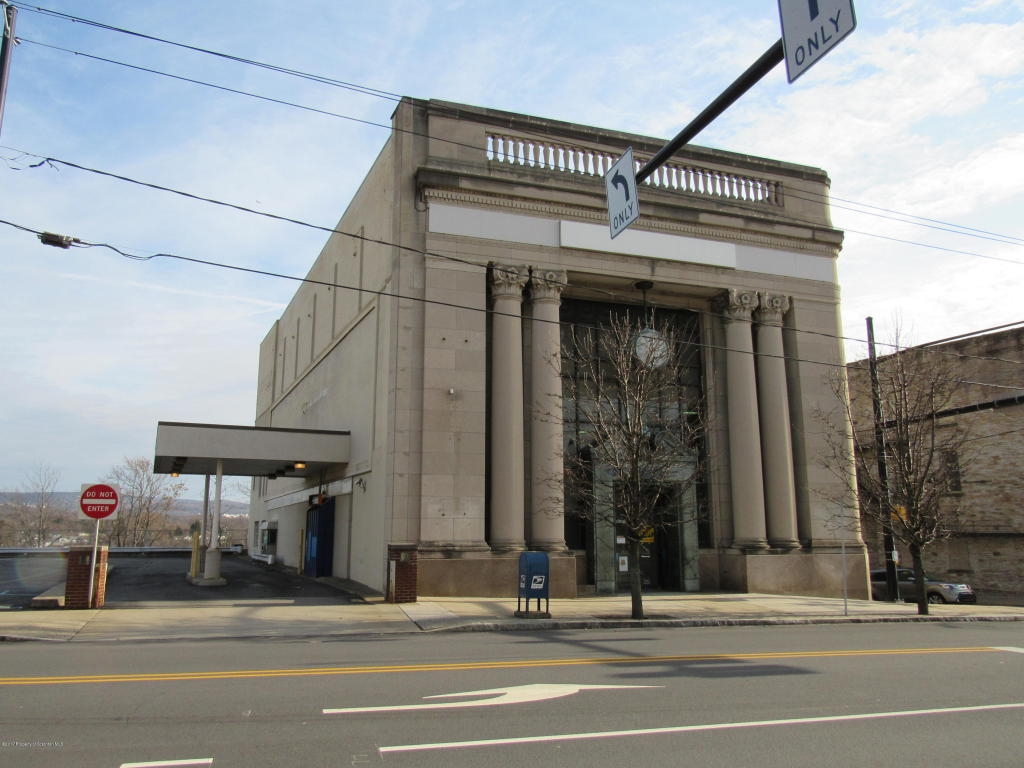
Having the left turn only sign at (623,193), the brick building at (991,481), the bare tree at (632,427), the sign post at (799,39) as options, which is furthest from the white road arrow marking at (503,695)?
the brick building at (991,481)

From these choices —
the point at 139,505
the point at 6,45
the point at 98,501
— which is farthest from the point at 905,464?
the point at 139,505

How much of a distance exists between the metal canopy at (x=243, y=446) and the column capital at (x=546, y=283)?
7927mm

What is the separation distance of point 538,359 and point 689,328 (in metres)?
6.28

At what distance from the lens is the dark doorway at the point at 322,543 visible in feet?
89.2

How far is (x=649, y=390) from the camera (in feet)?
59.9

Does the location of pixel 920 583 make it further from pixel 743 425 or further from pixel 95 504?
pixel 95 504

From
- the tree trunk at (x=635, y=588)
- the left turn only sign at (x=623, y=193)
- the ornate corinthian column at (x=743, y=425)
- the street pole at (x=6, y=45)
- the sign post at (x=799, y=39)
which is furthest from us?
the ornate corinthian column at (x=743, y=425)

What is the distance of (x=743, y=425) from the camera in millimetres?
23156

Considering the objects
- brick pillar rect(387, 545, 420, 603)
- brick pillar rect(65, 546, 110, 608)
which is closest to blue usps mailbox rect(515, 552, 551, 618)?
brick pillar rect(387, 545, 420, 603)

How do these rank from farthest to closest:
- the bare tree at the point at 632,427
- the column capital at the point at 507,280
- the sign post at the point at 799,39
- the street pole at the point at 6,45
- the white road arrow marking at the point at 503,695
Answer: the column capital at the point at 507,280, the bare tree at the point at 632,427, the street pole at the point at 6,45, the white road arrow marking at the point at 503,695, the sign post at the point at 799,39

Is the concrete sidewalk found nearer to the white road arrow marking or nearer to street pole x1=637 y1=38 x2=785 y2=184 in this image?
the white road arrow marking

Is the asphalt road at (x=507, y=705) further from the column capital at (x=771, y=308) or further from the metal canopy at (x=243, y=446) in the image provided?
the column capital at (x=771, y=308)

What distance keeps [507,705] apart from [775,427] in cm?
1790

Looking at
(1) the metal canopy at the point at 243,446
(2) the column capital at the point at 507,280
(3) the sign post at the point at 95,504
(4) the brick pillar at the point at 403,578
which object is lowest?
(4) the brick pillar at the point at 403,578
